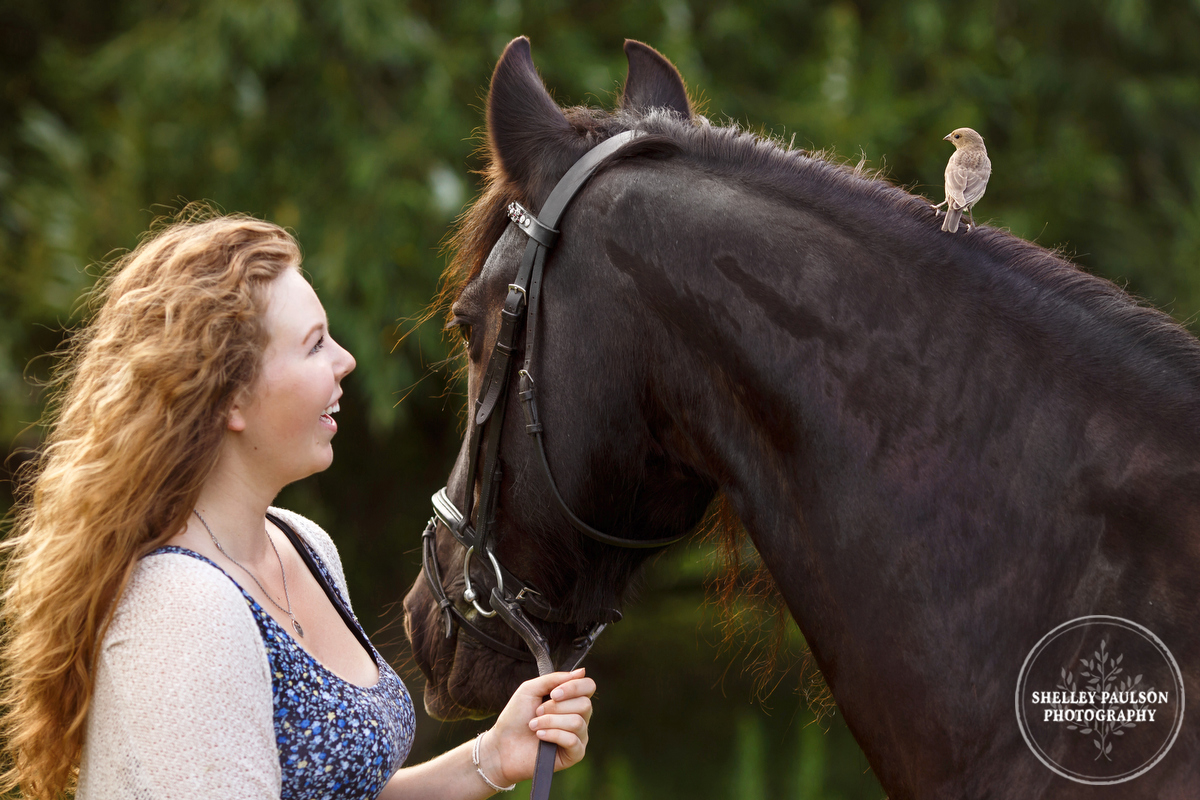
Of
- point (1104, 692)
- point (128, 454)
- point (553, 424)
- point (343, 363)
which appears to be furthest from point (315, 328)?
point (1104, 692)

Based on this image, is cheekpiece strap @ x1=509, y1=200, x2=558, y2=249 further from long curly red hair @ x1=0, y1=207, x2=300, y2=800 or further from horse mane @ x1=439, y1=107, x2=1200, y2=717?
long curly red hair @ x1=0, y1=207, x2=300, y2=800

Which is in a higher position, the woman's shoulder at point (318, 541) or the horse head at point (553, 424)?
the horse head at point (553, 424)

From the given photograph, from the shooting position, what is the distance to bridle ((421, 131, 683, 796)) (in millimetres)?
1593

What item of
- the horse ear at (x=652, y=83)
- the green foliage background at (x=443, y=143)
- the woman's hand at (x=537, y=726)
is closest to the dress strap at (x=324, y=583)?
the woman's hand at (x=537, y=726)

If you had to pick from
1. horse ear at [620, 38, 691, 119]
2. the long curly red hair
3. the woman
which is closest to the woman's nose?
the woman

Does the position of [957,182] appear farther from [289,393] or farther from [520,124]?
[289,393]

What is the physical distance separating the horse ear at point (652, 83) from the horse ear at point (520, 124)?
0.83ft

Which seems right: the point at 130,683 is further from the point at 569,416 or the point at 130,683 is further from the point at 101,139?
the point at 101,139

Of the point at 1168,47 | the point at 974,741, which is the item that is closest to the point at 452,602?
the point at 974,741

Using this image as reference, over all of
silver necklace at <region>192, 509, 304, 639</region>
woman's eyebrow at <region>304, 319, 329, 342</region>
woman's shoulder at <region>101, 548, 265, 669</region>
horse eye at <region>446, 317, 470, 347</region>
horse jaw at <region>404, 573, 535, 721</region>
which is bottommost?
horse jaw at <region>404, 573, 535, 721</region>

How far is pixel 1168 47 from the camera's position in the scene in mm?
5398

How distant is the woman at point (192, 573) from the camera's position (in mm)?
1236

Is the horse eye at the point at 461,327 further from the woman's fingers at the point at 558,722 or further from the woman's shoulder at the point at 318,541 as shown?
the woman's fingers at the point at 558,722

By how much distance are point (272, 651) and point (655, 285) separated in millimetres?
804
